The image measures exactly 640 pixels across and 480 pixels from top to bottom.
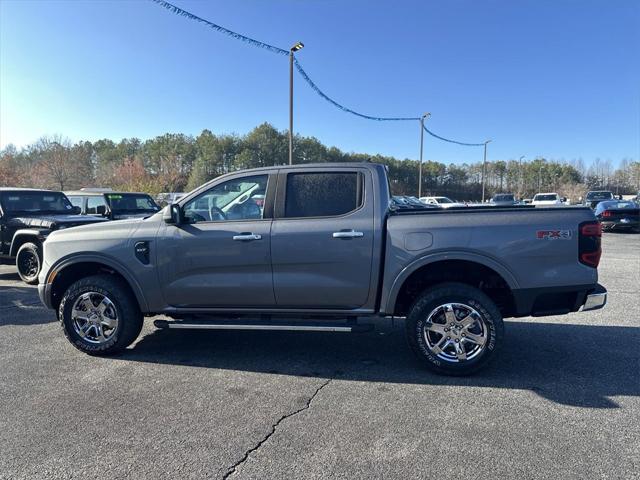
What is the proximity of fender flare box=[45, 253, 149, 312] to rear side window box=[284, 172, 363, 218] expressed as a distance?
1.74 m

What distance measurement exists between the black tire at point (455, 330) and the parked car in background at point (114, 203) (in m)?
9.83

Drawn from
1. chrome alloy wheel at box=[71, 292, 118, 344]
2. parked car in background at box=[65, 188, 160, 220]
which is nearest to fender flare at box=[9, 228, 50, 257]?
parked car in background at box=[65, 188, 160, 220]

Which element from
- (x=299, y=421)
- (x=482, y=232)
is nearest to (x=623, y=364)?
(x=482, y=232)

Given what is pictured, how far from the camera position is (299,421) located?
3.32 m

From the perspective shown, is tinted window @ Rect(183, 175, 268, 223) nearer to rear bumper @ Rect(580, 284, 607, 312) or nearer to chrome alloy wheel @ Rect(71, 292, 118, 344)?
chrome alloy wheel @ Rect(71, 292, 118, 344)

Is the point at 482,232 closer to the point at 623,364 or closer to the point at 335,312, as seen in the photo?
the point at 335,312

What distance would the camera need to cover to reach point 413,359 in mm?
4602

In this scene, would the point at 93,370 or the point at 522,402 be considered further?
the point at 93,370

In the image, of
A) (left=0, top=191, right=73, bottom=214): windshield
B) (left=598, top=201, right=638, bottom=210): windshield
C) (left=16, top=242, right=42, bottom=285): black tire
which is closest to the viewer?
(left=16, top=242, right=42, bottom=285): black tire

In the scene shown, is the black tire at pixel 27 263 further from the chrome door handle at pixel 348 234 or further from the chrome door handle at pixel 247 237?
the chrome door handle at pixel 348 234

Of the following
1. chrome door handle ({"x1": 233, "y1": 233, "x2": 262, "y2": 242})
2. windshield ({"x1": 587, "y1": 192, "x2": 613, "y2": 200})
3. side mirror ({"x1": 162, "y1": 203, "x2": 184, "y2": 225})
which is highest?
windshield ({"x1": 587, "y1": 192, "x2": 613, "y2": 200})

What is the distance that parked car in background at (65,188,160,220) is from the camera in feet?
39.6

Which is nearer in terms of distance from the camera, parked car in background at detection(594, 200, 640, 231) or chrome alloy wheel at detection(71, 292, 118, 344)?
chrome alloy wheel at detection(71, 292, 118, 344)

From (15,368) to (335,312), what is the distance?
3.23 metres
